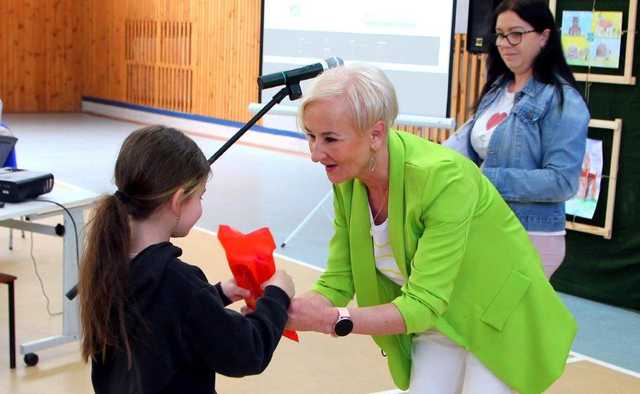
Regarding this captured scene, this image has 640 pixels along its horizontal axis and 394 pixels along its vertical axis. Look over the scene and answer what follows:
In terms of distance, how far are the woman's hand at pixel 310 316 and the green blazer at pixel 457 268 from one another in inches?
5.7

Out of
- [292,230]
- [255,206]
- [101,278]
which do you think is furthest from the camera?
[255,206]

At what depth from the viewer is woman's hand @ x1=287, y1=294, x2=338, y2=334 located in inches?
78.7

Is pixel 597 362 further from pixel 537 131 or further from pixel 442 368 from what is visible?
pixel 442 368

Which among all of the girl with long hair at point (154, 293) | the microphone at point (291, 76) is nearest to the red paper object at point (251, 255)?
the girl with long hair at point (154, 293)

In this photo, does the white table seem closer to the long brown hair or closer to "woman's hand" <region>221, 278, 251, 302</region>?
"woman's hand" <region>221, 278, 251, 302</region>

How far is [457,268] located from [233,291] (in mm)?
485

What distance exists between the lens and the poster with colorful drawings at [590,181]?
5.26 meters

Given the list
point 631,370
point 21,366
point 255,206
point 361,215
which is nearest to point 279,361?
point 21,366

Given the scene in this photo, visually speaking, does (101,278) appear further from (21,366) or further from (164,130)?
(21,366)

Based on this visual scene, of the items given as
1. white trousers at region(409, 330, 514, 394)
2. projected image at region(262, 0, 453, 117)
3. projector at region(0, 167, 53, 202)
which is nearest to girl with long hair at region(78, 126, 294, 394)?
white trousers at region(409, 330, 514, 394)

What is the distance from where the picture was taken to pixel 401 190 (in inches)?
81.4

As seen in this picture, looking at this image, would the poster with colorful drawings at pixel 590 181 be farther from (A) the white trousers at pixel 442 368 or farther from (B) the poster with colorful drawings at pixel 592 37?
(A) the white trousers at pixel 442 368

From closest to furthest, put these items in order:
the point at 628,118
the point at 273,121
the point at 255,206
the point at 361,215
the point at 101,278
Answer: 1. the point at 101,278
2. the point at 361,215
3. the point at 628,118
4. the point at 255,206
5. the point at 273,121

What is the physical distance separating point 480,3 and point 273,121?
569 cm
